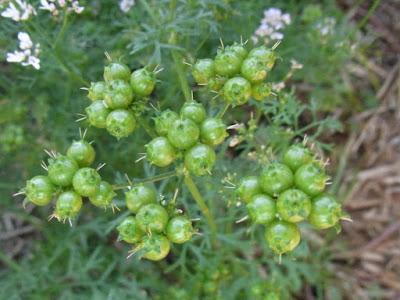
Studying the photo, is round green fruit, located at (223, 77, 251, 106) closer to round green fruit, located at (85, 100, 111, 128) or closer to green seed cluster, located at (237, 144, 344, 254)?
green seed cluster, located at (237, 144, 344, 254)

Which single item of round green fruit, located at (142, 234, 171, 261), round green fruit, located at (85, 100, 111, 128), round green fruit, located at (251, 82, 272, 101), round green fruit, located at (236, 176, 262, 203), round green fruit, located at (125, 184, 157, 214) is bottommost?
round green fruit, located at (142, 234, 171, 261)

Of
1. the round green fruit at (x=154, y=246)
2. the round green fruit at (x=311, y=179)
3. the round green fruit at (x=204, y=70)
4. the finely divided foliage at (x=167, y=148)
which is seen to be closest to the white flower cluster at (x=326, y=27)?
the finely divided foliage at (x=167, y=148)

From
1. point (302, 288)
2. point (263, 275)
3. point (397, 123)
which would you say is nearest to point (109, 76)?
point (263, 275)

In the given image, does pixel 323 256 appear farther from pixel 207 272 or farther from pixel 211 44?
pixel 211 44

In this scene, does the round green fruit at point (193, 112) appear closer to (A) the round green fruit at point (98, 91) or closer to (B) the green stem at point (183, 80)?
(B) the green stem at point (183, 80)

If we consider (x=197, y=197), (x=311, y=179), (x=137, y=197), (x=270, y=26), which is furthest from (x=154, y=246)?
(x=270, y=26)

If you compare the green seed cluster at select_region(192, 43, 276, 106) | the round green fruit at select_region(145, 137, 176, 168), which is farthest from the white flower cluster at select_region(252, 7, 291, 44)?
the round green fruit at select_region(145, 137, 176, 168)

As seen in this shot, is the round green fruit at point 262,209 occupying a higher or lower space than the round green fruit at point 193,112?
lower
